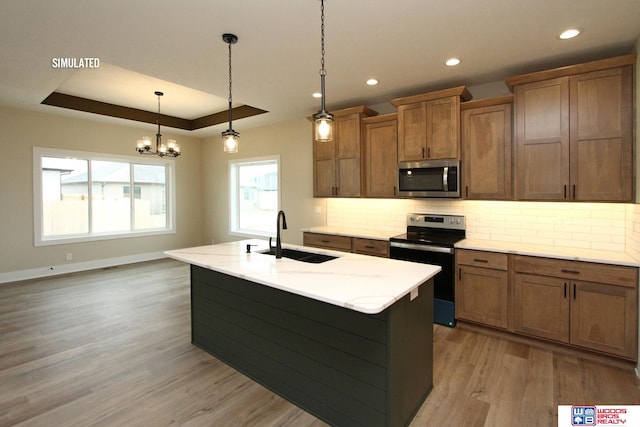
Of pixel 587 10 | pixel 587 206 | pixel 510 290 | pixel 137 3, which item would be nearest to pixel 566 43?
pixel 587 10

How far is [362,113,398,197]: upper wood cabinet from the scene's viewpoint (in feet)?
13.3

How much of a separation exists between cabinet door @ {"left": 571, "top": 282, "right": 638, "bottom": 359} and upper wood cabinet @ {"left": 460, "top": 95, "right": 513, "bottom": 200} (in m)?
1.07

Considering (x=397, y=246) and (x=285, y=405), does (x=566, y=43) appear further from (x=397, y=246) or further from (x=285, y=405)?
(x=285, y=405)

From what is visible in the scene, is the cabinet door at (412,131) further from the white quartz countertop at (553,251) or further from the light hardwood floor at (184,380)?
the light hardwood floor at (184,380)

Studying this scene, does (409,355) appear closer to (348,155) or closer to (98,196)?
(348,155)

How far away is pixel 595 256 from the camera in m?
2.67

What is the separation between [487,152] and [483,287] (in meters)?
1.40

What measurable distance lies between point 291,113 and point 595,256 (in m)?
4.11

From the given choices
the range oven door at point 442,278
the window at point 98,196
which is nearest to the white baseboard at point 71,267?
the window at point 98,196

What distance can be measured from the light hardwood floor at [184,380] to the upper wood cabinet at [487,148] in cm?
149

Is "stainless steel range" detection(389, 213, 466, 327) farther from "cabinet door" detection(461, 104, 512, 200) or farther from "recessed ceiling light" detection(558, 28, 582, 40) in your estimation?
"recessed ceiling light" detection(558, 28, 582, 40)

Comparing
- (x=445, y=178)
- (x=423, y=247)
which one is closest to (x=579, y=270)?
(x=423, y=247)

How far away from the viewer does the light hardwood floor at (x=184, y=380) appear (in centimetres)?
208

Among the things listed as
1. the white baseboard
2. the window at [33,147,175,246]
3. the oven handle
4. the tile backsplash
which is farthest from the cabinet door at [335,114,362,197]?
the window at [33,147,175,246]
